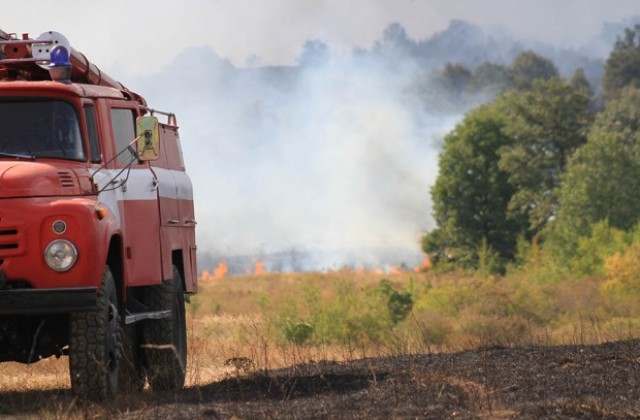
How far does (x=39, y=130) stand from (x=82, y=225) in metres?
1.44

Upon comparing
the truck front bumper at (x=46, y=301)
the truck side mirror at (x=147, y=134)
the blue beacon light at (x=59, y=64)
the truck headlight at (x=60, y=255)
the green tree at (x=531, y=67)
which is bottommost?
the truck front bumper at (x=46, y=301)

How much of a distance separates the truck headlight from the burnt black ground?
3.62ft

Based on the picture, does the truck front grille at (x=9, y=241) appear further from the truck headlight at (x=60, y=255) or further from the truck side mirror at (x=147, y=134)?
the truck side mirror at (x=147, y=134)

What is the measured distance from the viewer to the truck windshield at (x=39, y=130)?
44.9 feet

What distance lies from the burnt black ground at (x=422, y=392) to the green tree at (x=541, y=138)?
204 feet

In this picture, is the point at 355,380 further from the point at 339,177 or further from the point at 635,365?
the point at 339,177

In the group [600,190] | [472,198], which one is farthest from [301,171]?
[600,190]

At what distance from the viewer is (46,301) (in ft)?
41.2

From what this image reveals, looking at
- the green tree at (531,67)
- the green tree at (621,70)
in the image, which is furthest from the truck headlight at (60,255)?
the green tree at (531,67)

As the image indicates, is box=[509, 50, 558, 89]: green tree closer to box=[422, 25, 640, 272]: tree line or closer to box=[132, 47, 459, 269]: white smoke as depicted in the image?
box=[132, 47, 459, 269]: white smoke

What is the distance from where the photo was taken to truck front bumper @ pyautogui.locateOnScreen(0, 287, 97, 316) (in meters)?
12.5

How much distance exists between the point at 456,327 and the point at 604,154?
30.6 meters

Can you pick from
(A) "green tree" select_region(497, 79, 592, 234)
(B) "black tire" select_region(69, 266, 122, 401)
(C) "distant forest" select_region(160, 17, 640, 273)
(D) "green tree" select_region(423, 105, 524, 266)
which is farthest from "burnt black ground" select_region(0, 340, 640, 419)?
(D) "green tree" select_region(423, 105, 524, 266)

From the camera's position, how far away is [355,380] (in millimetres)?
14484
